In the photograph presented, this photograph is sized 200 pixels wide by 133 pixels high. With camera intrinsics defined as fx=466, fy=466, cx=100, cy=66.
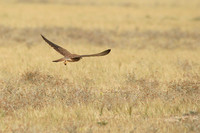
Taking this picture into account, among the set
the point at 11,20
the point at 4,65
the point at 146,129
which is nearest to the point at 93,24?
the point at 11,20

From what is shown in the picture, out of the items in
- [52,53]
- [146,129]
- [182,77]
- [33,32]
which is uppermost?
[33,32]

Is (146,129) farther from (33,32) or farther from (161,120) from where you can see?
(33,32)

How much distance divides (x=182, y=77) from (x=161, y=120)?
4103 mm

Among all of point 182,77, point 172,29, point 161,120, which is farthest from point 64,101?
point 172,29

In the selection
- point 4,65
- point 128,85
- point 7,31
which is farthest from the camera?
point 7,31

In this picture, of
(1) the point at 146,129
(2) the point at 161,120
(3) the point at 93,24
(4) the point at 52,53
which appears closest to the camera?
(1) the point at 146,129

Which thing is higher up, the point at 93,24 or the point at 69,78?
the point at 93,24

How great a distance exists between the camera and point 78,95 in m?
9.27

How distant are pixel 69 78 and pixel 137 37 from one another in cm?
1110

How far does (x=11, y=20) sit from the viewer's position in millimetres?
26781

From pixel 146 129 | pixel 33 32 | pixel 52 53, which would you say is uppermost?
pixel 33 32

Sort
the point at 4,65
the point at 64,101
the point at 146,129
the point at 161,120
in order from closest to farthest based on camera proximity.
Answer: the point at 146,129
the point at 161,120
the point at 64,101
the point at 4,65

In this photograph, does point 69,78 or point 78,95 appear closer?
point 78,95

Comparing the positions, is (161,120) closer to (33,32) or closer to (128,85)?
(128,85)
